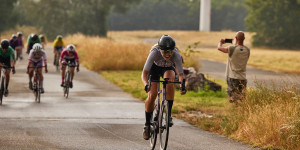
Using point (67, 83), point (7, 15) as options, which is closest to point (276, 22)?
point (7, 15)

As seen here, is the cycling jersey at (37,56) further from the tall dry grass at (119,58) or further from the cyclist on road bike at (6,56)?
the tall dry grass at (119,58)

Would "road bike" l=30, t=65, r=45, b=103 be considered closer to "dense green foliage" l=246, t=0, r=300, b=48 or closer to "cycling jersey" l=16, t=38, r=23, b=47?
"cycling jersey" l=16, t=38, r=23, b=47

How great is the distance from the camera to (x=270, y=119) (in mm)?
10359

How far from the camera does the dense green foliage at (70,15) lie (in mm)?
77062

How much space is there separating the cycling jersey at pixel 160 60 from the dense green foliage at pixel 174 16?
324 ft

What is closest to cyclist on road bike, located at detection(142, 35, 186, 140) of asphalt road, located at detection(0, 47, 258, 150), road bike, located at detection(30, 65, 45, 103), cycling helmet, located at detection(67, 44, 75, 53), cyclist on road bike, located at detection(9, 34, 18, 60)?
asphalt road, located at detection(0, 47, 258, 150)

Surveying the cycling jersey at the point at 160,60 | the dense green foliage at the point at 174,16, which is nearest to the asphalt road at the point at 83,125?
the cycling jersey at the point at 160,60

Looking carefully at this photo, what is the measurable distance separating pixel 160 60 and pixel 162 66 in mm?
142

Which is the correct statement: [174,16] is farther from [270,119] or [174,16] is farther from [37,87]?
[270,119]

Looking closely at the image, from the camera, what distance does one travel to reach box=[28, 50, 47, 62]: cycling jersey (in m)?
17.1

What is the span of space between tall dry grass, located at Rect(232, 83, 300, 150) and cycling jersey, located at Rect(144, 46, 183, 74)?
2.00m

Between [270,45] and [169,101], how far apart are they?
54.1 meters

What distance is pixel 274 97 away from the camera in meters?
11.4

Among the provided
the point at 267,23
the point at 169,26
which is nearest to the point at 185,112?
the point at 267,23
